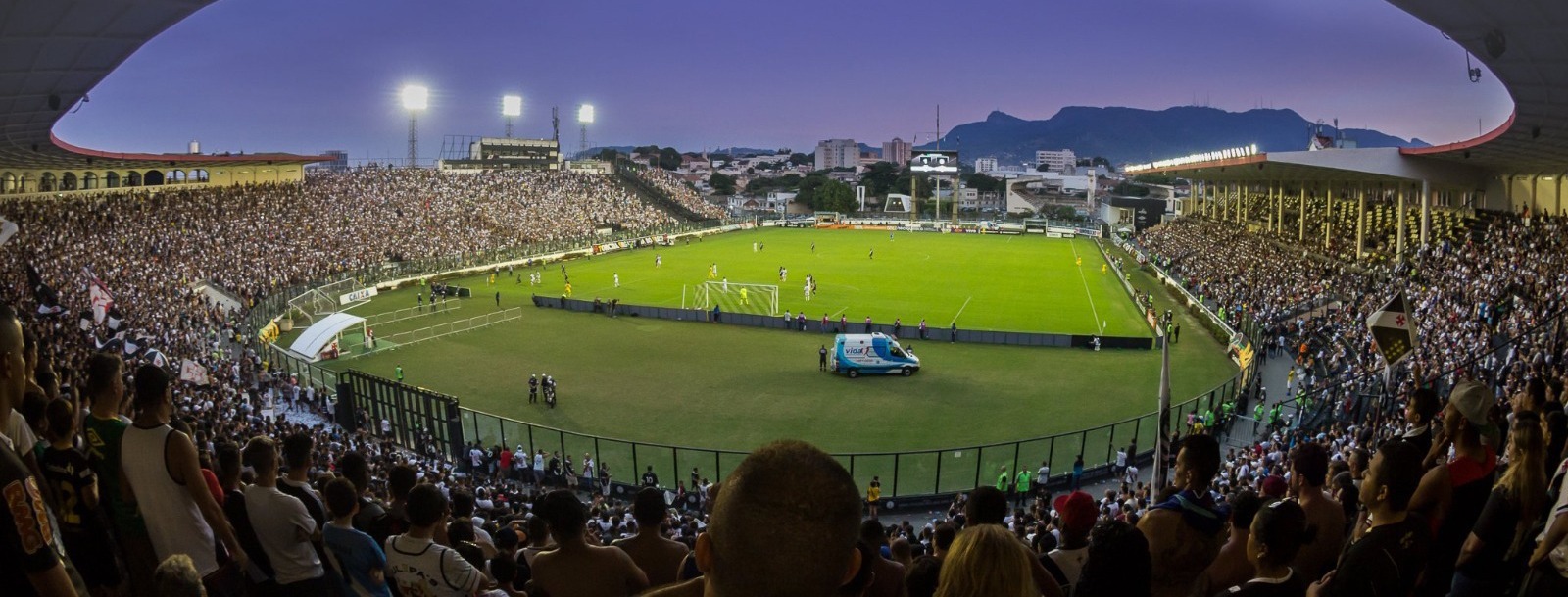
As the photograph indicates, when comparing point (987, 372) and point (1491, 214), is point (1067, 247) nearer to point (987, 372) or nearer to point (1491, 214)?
point (1491, 214)

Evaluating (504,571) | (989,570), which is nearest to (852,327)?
(504,571)

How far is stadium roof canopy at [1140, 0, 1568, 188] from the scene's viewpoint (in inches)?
458

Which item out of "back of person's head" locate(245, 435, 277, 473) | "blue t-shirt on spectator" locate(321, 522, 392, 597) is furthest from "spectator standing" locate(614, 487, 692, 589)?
"back of person's head" locate(245, 435, 277, 473)

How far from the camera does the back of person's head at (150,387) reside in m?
5.29

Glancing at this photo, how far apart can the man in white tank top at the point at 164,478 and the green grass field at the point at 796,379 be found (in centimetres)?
1496

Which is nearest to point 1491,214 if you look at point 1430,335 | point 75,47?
point 1430,335

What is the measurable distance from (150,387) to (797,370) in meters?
26.3

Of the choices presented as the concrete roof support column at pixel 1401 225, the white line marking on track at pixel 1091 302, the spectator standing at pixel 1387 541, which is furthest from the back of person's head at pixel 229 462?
the concrete roof support column at pixel 1401 225

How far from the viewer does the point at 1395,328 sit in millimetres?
12672

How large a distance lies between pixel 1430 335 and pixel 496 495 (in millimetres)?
22449

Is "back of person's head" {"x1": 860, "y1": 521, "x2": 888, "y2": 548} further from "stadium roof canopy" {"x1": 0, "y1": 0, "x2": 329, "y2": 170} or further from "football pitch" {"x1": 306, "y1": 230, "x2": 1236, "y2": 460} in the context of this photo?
"football pitch" {"x1": 306, "y1": 230, "x2": 1236, "y2": 460}

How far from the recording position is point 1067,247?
82.9 metres

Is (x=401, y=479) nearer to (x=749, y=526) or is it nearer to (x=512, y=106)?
(x=749, y=526)

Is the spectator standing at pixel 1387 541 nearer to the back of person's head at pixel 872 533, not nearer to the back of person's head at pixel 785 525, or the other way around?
the back of person's head at pixel 872 533
